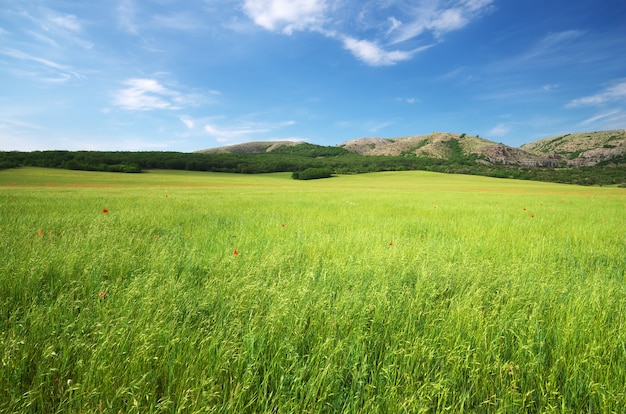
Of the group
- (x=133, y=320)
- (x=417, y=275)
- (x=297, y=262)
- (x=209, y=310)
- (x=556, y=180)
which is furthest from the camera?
(x=556, y=180)

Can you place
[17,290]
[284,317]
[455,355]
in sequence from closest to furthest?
[455,355] → [284,317] → [17,290]

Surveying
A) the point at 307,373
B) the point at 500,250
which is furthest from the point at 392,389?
the point at 500,250

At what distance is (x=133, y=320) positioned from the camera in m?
2.36

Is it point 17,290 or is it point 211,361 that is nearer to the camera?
point 211,361

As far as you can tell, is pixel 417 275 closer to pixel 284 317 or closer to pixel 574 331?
pixel 574 331

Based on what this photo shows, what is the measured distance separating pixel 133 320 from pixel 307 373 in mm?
1528

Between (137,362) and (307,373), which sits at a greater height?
(137,362)

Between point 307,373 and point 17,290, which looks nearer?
point 307,373

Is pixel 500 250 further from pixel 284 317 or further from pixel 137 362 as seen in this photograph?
pixel 137 362

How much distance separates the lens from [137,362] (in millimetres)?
1902

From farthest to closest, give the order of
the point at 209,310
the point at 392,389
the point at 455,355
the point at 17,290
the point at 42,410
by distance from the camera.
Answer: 1. the point at 17,290
2. the point at 209,310
3. the point at 455,355
4. the point at 392,389
5. the point at 42,410

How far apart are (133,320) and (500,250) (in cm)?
625

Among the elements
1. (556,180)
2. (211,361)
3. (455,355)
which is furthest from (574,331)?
(556,180)

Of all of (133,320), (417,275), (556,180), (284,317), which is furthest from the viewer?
(556,180)
